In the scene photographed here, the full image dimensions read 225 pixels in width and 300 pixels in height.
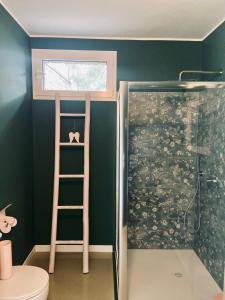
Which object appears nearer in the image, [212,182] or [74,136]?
[212,182]

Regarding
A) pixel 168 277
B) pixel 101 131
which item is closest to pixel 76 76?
pixel 101 131

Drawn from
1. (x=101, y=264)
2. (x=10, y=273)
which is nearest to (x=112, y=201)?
(x=101, y=264)

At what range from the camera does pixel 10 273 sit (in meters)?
1.87

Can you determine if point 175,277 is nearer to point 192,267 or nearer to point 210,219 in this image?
point 192,267

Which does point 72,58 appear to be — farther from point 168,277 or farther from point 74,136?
point 168,277

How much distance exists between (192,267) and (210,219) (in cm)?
53

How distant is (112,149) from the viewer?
3.03m

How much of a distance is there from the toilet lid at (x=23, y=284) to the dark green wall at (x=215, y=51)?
223 centimetres

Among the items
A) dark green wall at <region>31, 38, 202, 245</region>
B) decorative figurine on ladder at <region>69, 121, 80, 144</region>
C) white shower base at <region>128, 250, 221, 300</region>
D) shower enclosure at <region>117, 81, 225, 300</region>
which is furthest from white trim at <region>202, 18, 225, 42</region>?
white shower base at <region>128, 250, 221, 300</region>

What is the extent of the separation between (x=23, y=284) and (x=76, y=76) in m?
2.15

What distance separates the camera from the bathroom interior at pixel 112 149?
2.42 metres

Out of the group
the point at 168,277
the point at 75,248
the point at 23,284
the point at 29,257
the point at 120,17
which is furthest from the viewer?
the point at 75,248

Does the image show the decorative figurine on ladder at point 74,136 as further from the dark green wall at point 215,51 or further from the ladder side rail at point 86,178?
the dark green wall at point 215,51

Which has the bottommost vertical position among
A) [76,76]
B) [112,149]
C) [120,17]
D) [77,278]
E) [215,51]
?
Answer: [77,278]
